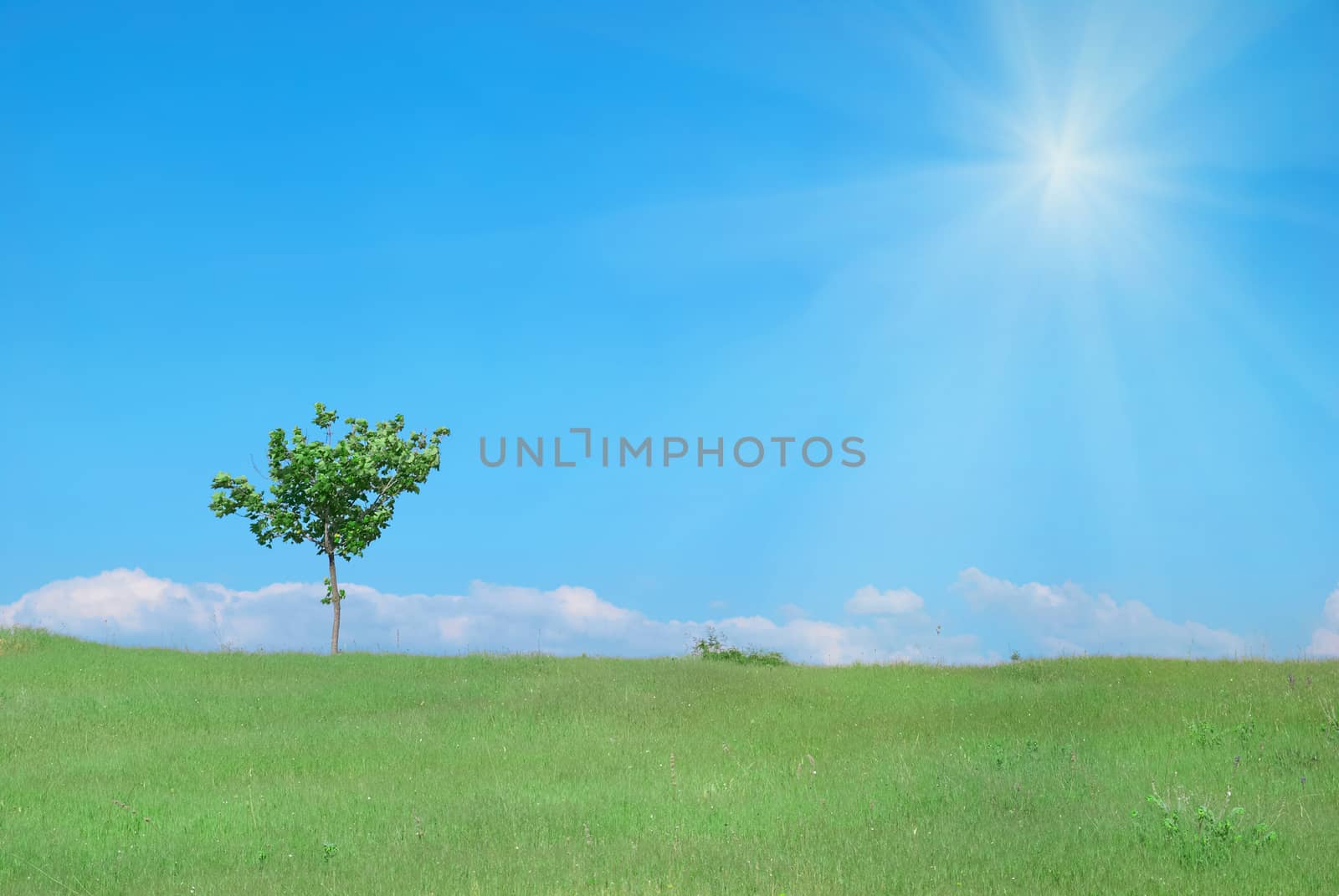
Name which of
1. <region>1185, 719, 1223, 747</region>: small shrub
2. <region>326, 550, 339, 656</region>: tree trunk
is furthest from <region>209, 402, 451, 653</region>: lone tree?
<region>1185, 719, 1223, 747</region>: small shrub

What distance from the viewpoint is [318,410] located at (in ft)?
120

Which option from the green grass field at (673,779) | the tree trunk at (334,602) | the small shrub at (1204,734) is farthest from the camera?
the tree trunk at (334,602)

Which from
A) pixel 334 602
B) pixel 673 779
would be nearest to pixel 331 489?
pixel 334 602

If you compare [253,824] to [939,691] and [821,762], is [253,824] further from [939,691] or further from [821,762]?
[939,691]

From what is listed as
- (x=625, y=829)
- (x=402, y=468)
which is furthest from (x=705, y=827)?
(x=402, y=468)

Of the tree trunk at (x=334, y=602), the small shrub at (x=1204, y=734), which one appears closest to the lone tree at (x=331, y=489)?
the tree trunk at (x=334, y=602)

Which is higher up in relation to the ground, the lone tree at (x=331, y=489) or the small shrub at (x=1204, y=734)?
the lone tree at (x=331, y=489)

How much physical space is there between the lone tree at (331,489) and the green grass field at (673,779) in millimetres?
8866

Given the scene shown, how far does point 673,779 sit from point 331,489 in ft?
77.0

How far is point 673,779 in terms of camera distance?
15.8m

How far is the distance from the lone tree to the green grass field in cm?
887

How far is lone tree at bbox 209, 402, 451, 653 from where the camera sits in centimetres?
3581

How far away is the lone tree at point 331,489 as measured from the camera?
35.8m

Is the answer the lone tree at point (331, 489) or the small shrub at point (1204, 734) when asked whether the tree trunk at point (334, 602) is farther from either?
the small shrub at point (1204, 734)
